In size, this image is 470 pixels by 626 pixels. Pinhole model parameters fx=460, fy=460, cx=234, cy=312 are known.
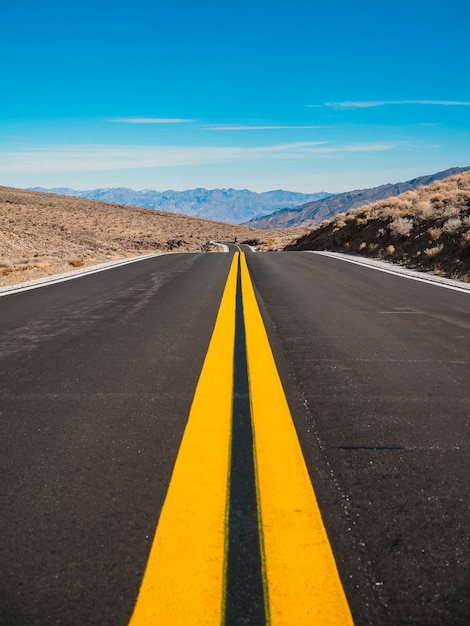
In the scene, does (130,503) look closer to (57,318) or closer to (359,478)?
(359,478)

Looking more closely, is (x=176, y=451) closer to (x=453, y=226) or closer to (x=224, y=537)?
(x=224, y=537)

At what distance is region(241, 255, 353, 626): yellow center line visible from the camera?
1.27 meters

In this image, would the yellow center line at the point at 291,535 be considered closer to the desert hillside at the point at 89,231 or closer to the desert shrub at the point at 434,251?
the desert shrub at the point at 434,251

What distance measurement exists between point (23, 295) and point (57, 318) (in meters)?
3.08

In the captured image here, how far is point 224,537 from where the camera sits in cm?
156

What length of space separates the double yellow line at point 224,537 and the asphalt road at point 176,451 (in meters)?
0.05

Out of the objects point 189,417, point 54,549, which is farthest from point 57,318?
point 54,549

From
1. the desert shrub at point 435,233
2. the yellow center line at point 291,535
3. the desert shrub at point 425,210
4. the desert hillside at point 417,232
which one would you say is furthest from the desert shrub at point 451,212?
the yellow center line at point 291,535

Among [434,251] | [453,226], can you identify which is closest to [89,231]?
[453,226]

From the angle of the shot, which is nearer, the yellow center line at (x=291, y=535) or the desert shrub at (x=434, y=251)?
the yellow center line at (x=291, y=535)

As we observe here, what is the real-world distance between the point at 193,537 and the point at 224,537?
11 centimetres

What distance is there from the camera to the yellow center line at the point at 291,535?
127 centimetres

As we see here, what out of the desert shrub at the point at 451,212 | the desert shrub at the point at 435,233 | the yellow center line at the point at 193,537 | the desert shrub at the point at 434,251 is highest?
the desert shrub at the point at 451,212

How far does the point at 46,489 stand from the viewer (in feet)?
6.24
